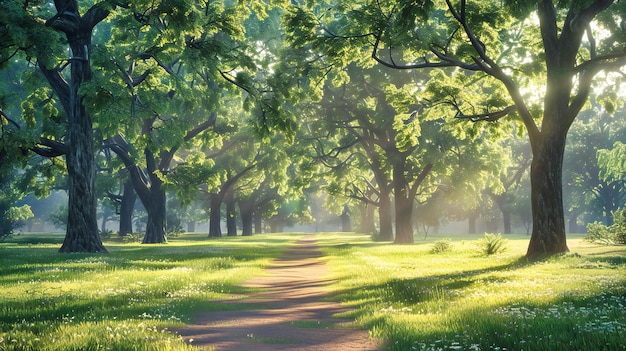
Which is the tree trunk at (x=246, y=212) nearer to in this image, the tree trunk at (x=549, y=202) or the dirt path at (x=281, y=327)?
the tree trunk at (x=549, y=202)

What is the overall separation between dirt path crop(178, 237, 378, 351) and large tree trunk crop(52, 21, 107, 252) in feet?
45.8

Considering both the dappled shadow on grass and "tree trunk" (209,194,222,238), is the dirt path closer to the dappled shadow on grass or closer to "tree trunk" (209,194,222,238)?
the dappled shadow on grass

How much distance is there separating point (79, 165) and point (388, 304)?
19.1 m

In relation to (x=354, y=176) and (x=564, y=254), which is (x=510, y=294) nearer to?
(x=564, y=254)

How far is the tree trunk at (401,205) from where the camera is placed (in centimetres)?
3847

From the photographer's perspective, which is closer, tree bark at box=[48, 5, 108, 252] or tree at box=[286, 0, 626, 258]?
tree at box=[286, 0, 626, 258]

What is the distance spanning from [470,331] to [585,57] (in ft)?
73.9

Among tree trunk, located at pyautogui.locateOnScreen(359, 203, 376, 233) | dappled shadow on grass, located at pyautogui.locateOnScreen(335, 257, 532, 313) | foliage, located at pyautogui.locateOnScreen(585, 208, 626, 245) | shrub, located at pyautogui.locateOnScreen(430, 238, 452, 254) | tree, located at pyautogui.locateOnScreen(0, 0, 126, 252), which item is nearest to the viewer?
dappled shadow on grass, located at pyautogui.locateOnScreen(335, 257, 532, 313)

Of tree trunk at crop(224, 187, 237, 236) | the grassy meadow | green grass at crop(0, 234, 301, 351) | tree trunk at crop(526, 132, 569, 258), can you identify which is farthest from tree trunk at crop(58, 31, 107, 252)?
tree trunk at crop(224, 187, 237, 236)

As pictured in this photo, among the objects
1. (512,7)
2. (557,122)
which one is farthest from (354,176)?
(512,7)

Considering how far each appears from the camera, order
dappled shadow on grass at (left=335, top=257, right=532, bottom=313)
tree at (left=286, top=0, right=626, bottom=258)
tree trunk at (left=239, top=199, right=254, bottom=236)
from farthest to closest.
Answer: tree trunk at (left=239, top=199, right=254, bottom=236)
tree at (left=286, top=0, right=626, bottom=258)
dappled shadow on grass at (left=335, top=257, right=532, bottom=313)

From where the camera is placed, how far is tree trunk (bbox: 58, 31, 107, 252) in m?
24.1

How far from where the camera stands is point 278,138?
4747cm

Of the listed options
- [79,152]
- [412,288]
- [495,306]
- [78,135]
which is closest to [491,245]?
[412,288]
